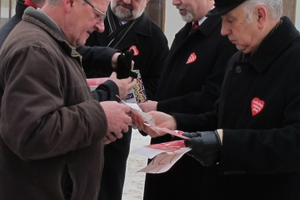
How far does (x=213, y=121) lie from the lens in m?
3.16

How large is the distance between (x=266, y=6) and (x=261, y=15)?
5cm

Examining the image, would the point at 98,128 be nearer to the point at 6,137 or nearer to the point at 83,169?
the point at 83,169

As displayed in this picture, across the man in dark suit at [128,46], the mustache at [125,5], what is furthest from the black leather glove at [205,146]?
the mustache at [125,5]

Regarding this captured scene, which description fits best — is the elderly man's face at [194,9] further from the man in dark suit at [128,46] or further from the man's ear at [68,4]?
the man's ear at [68,4]

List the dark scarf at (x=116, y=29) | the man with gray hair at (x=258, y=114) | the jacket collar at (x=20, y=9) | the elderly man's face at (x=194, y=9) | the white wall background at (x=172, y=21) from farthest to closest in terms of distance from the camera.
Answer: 1. the white wall background at (x=172, y=21)
2. the dark scarf at (x=116, y=29)
3. the elderly man's face at (x=194, y=9)
4. the jacket collar at (x=20, y=9)
5. the man with gray hair at (x=258, y=114)

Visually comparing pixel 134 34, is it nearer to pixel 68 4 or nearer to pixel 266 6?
pixel 266 6

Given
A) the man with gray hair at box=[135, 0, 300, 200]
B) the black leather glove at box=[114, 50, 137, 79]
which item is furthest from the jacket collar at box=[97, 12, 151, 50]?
the man with gray hair at box=[135, 0, 300, 200]

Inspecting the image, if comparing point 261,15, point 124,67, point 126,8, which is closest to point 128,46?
point 126,8

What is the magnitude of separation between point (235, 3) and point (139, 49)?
150cm

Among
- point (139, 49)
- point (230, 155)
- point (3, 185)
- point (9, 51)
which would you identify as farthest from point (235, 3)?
point (139, 49)

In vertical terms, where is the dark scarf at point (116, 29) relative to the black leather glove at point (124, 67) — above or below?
below

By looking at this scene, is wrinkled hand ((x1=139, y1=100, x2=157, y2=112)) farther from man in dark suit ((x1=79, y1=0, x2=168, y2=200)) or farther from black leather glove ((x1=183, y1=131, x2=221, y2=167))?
black leather glove ((x1=183, y1=131, x2=221, y2=167))

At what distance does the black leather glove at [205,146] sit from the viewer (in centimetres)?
243

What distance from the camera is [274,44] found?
255 cm
